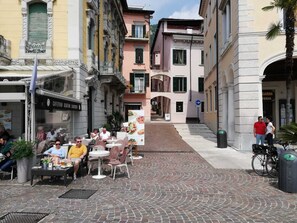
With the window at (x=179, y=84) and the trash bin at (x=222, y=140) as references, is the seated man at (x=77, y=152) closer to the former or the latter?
the trash bin at (x=222, y=140)

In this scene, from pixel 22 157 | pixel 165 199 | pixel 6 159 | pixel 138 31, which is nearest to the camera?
pixel 165 199

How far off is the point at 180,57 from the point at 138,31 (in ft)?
21.5

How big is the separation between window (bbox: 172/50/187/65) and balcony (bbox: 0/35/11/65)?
964 inches

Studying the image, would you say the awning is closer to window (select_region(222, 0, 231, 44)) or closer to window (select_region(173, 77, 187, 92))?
window (select_region(222, 0, 231, 44))

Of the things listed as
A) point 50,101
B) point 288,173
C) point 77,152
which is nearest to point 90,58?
point 50,101

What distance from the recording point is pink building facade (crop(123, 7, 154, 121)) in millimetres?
37844

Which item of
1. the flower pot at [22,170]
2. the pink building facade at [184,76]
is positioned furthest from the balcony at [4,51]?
the pink building facade at [184,76]

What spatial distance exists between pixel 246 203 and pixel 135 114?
24.8ft

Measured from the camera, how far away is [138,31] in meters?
38.9

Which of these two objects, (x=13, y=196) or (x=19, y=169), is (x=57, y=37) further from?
(x=13, y=196)

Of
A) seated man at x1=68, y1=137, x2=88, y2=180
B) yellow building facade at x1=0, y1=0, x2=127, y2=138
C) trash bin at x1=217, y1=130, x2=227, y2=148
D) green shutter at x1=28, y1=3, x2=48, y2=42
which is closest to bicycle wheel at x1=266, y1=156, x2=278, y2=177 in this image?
seated man at x1=68, y1=137, x2=88, y2=180

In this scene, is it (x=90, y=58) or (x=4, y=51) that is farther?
(x=90, y=58)

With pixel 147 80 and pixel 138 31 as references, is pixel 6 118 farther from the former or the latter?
pixel 138 31

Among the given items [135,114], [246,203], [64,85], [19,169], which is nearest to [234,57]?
[135,114]
